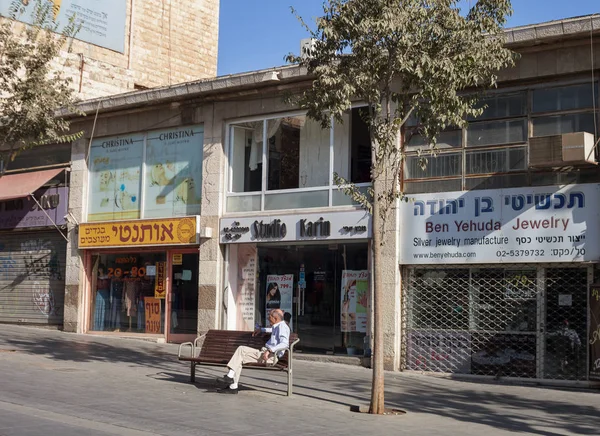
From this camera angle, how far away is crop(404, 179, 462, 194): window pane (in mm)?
15523

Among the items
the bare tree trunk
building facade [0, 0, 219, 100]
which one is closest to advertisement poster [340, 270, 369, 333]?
the bare tree trunk

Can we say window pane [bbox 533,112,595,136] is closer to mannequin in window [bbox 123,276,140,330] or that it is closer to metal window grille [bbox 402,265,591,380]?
metal window grille [bbox 402,265,591,380]

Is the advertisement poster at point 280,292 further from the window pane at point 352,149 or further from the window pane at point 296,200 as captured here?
the window pane at point 352,149

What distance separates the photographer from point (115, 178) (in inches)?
842

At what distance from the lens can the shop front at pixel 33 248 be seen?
876 inches

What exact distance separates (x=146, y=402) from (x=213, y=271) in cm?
844

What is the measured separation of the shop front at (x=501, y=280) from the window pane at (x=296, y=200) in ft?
6.84

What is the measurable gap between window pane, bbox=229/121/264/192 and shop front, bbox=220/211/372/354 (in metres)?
0.92

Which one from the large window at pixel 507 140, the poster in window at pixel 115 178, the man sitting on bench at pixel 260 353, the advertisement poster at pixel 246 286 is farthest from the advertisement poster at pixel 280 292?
the man sitting on bench at pixel 260 353

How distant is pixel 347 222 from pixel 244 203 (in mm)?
3068

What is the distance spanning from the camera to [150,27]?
30.4m

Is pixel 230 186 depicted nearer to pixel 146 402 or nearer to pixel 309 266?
pixel 309 266

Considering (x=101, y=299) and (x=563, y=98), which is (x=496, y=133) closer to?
(x=563, y=98)

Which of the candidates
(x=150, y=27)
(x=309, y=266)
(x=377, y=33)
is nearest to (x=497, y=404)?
(x=377, y=33)
